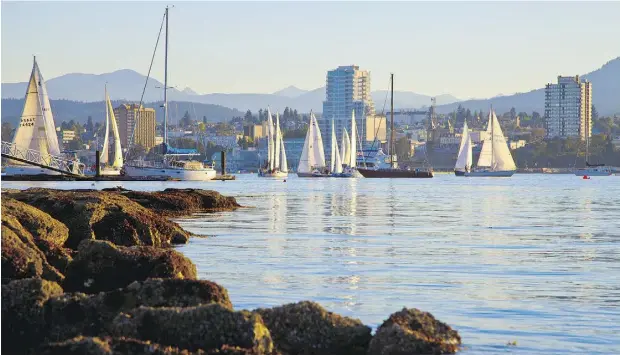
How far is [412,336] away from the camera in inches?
403

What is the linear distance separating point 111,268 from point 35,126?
70666mm

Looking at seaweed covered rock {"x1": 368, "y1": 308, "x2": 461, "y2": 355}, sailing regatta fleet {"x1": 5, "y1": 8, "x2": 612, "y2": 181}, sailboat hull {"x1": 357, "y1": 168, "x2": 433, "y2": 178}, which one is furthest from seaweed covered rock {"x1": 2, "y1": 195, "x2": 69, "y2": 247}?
sailboat hull {"x1": 357, "y1": 168, "x2": 433, "y2": 178}

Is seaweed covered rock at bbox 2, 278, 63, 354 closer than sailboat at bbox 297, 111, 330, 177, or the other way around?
seaweed covered rock at bbox 2, 278, 63, 354

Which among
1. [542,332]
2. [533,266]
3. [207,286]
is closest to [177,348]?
[207,286]

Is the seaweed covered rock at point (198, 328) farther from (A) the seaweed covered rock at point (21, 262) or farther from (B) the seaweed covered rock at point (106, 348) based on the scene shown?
(A) the seaweed covered rock at point (21, 262)

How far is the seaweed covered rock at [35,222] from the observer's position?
52.6 feet

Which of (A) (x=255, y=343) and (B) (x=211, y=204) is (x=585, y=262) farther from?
(B) (x=211, y=204)

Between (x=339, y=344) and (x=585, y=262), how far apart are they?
37.5ft

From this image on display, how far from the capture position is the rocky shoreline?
934 cm

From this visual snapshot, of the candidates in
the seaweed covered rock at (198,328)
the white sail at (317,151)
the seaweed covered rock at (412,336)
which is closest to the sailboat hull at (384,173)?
the white sail at (317,151)

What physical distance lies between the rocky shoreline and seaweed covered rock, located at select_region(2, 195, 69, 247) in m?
2.47

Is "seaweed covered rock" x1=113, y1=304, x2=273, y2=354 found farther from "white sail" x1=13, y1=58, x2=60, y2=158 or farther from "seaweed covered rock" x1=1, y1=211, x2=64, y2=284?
"white sail" x1=13, y1=58, x2=60, y2=158

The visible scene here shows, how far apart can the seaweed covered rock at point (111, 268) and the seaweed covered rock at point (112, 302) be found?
1822 millimetres

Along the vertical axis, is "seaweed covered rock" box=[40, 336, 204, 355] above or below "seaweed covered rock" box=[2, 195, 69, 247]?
below
